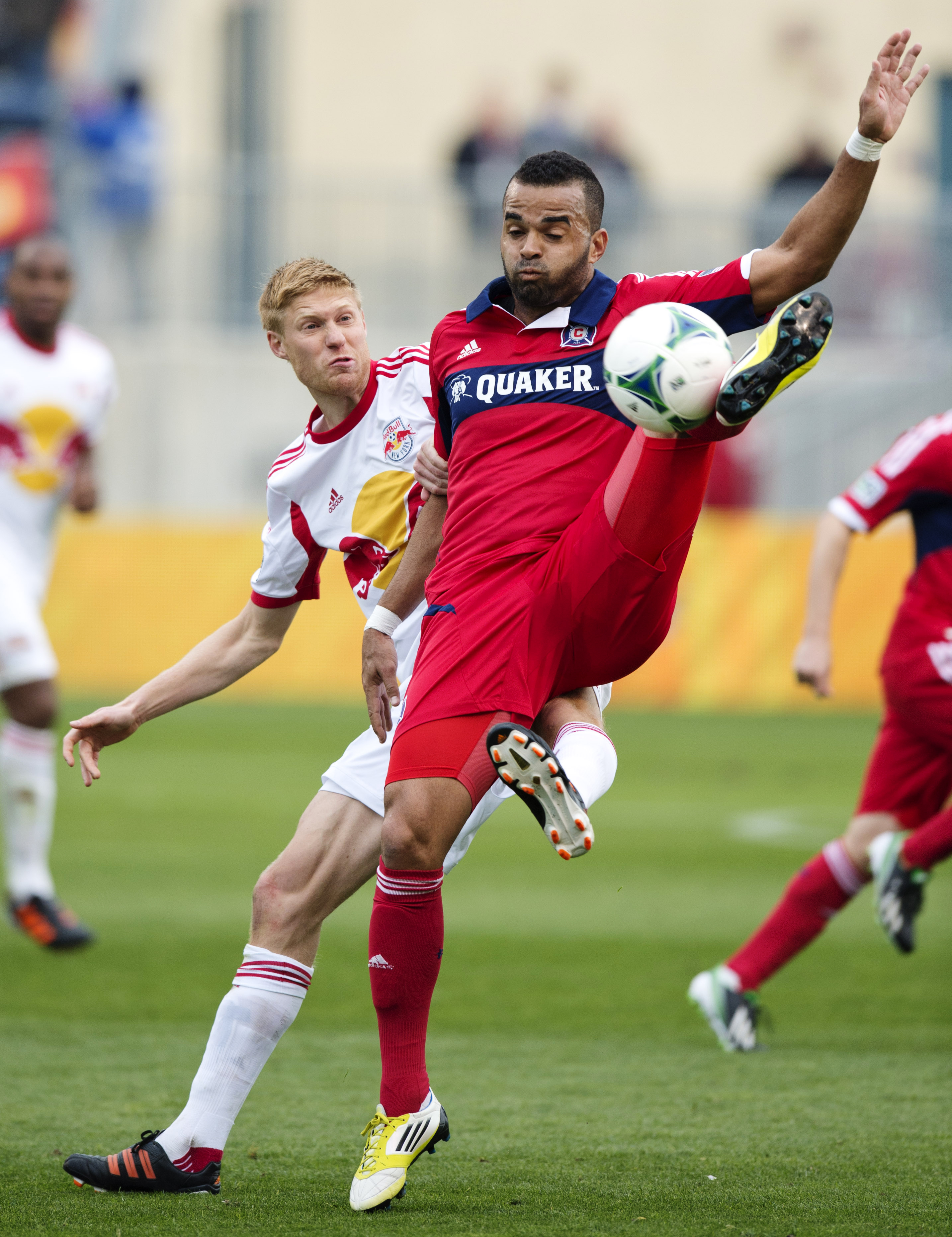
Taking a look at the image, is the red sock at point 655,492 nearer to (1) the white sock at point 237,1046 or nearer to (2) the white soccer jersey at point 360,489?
(2) the white soccer jersey at point 360,489

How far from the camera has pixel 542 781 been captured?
3828 millimetres

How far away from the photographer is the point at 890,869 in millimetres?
6012

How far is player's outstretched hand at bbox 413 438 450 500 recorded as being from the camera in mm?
4301

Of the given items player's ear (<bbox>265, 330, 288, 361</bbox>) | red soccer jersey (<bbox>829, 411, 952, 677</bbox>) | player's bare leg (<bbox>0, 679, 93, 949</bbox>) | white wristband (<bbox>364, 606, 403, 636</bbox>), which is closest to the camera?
white wristband (<bbox>364, 606, 403, 636</bbox>)

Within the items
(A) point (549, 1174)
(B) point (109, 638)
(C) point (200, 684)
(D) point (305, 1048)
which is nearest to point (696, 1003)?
(D) point (305, 1048)

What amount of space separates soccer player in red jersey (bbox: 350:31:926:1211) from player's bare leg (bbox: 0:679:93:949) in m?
3.58

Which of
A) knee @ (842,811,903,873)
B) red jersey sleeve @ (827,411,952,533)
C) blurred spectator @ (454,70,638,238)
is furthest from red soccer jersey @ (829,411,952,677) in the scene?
blurred spectator @ (454,70,638,238)

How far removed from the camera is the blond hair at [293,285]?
4520 mm

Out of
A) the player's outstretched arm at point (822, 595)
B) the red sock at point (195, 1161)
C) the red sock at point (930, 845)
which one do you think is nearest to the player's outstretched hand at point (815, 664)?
the player's outstretched arm at point (822, 595)

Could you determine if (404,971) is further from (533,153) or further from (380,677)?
(533,153)

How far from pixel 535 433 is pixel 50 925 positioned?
3897 mm

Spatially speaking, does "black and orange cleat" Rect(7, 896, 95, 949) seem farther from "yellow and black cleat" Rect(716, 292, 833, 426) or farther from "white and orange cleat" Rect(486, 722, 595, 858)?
"yellow and black cleat" Rect(716, 292, 833, 426)

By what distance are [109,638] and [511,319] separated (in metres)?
12.6

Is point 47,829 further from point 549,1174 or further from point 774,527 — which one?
point 774,527
